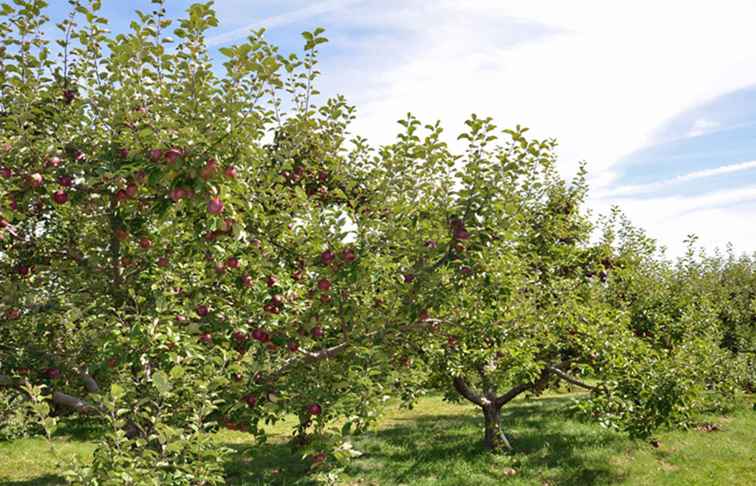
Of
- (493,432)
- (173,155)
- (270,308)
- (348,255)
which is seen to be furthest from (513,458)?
(173,155)

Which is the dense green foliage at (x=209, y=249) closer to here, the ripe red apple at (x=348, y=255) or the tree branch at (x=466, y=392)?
the ripe red apple at (x=348, y=255)

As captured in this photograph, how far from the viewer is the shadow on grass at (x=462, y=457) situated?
37.9 ft

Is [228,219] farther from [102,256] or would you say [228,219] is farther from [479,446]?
[479,446]

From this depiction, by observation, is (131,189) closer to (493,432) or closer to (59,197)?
(59,197)

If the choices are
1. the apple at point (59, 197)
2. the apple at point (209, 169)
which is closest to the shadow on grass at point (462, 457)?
the apple at point (59, 197)

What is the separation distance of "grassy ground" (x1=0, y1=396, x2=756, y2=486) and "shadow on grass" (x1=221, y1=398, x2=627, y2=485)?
0.9 inches

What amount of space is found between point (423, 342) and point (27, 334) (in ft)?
19.1

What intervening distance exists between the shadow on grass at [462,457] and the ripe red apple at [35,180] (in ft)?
19.8

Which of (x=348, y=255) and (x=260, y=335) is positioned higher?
(x=348, y=255)

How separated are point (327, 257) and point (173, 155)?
195 cm

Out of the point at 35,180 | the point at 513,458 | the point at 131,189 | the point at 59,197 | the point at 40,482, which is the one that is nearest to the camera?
the point at 131,189

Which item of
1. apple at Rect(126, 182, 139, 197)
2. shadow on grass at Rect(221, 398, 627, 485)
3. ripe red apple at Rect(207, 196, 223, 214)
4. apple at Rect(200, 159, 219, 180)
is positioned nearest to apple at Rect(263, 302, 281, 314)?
apple at Rect(126, 182, 139, 197)

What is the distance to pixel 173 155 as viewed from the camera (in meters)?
4.20

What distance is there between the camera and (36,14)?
228 inches
